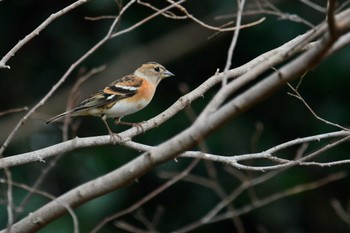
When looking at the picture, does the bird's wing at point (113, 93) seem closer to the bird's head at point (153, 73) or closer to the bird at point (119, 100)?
the bird at point (119, 100)

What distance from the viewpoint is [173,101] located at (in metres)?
8.61

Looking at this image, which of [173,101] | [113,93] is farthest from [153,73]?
[173,101]

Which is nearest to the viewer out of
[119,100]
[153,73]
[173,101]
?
[119,100]

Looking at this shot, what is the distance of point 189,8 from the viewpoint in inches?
335

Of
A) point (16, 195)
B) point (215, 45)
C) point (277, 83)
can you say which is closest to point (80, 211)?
point (16, 195)

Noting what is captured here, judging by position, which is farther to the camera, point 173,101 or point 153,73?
point 173,101

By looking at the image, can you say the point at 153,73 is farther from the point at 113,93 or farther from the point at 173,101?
the point at 173,101

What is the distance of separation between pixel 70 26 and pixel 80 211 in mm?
2236

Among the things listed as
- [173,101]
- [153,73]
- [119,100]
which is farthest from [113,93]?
[173,101]

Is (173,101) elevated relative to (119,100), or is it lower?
lower

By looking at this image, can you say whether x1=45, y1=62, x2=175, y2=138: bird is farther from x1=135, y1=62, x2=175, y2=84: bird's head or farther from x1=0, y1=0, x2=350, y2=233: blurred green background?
x1=0, y1=0, x2=350, y2=233: blurred green background

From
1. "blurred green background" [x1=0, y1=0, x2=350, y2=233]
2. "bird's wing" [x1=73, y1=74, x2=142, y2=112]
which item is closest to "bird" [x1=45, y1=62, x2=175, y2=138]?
"bird's wing" [x1=73, y1=74, x2=142, y2=112]

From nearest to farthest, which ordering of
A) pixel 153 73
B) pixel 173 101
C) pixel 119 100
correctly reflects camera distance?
pixel 119 100 < pixel 153 73 < pixel 173 101

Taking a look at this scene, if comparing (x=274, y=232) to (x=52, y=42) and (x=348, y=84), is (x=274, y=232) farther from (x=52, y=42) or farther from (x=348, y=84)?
(x=52, y=42)
